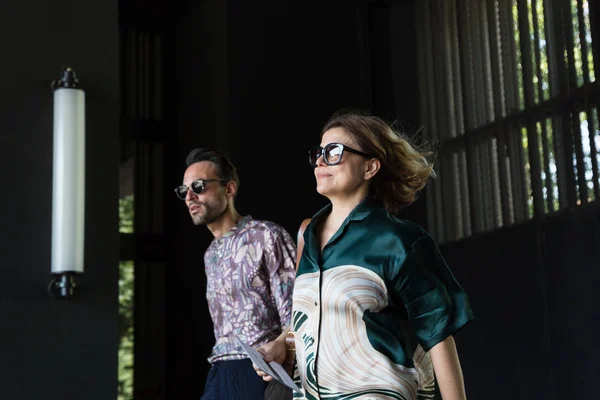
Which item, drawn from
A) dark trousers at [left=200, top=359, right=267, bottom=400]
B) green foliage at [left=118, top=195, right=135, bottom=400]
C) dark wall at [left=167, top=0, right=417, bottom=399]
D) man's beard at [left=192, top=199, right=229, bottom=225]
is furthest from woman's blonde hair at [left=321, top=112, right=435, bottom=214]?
green foliage at [left=118, top=195, right=135, bottom=400]

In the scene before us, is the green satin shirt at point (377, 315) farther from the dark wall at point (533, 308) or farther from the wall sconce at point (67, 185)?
the dark wall at point (533, 308)

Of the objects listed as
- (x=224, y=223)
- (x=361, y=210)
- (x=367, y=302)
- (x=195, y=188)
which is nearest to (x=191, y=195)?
(x=195, y=188)

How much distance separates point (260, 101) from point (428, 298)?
12.5 ft

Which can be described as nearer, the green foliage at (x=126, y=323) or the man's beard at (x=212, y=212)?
the man's beard at (x=212, y=212)

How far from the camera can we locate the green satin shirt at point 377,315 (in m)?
1.83

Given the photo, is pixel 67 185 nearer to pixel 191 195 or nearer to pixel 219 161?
pixel 191 195

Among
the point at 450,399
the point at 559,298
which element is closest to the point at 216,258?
the point at 450,399

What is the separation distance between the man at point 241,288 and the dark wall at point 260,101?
1998mm

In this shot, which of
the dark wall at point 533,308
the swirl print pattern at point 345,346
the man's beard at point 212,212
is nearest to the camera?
the swirl print pattern at point 345,346

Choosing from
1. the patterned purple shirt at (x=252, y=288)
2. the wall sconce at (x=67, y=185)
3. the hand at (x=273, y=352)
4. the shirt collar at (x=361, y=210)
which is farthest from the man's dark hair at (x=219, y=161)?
the shirt collar at (x=361, y=210)

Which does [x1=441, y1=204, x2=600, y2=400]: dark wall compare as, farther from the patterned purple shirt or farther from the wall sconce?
the wall sconce

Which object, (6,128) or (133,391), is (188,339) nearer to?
(133,391)

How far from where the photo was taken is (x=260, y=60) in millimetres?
5602

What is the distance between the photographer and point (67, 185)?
10.3 feet
